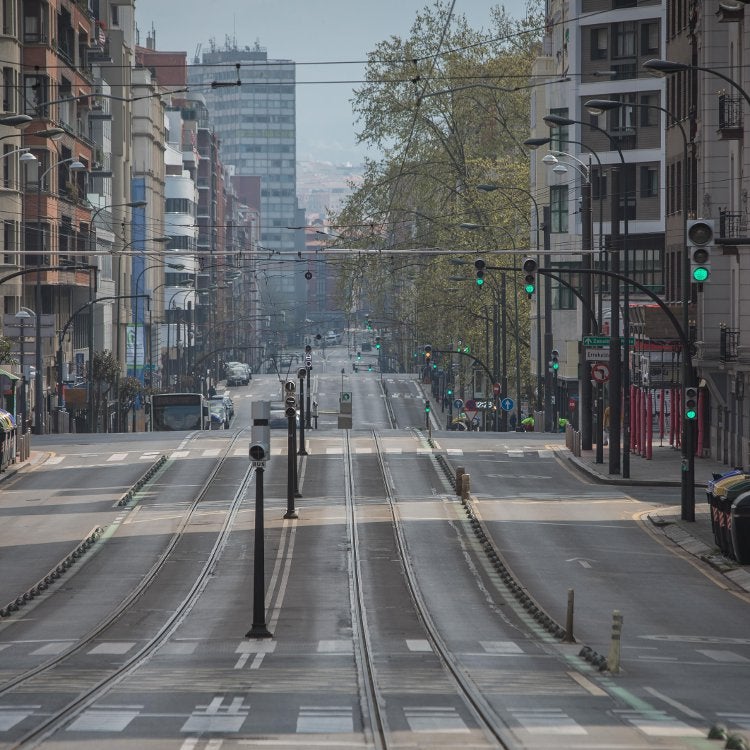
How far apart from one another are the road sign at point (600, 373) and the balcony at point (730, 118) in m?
9.22

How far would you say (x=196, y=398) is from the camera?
8794 cm

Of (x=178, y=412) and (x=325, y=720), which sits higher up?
(x=178, y=412)

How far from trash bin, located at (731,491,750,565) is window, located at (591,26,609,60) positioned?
5974 centimetres

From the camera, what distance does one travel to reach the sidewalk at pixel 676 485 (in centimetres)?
3711

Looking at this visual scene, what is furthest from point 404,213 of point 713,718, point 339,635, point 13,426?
point 713,718

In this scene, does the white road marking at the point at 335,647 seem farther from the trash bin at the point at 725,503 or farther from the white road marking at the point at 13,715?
the trash bin at the point at 725,503

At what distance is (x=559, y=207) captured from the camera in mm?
97500

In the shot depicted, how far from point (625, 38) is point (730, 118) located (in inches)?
1524

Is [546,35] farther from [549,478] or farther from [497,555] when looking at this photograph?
[497,555]

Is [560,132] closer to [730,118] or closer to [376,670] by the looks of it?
[730,118]

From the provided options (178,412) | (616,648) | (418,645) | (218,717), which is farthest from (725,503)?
(178,412)

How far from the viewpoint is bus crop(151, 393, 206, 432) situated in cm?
8738

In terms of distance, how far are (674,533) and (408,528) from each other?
270 inches

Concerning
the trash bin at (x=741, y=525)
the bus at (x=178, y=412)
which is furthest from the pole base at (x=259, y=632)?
the bus at (x=178, y=412)
